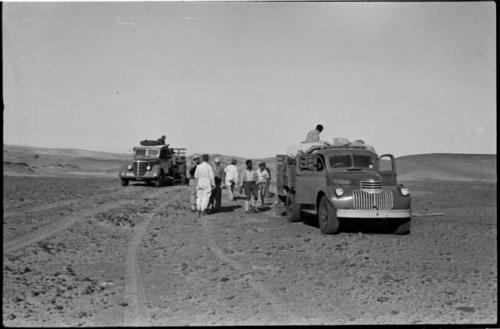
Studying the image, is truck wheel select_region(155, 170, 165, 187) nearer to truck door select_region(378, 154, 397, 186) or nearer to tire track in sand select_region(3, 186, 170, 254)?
tire track in sand select_region(3, 186, 170, 254)

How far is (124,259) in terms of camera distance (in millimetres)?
8844

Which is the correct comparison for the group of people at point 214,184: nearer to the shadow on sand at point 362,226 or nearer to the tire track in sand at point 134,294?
the shadow on sand at point 362,226

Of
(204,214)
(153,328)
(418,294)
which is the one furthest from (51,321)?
(204,214)

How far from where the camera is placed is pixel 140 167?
29.3 m

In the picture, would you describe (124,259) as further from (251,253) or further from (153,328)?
(153,328)

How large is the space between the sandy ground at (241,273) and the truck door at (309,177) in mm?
803

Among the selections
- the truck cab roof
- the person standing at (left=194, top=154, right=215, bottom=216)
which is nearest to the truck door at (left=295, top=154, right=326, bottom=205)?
the truck cab roof

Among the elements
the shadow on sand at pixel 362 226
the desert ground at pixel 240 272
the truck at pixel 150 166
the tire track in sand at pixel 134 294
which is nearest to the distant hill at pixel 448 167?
the truck at pixel 150 166

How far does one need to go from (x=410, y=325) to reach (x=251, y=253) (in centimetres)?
386

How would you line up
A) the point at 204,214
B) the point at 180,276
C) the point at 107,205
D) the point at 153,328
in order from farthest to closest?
the point at 107,205, the point at 204,214, the point at 180,276, the point at 153,328

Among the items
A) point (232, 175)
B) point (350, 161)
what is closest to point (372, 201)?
point (350, 161)

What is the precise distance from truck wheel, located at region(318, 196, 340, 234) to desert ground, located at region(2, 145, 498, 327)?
19 cm

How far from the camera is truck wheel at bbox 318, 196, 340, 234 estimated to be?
1115 centimetres

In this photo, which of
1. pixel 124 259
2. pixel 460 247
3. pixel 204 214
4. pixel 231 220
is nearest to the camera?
pixel 124 259
